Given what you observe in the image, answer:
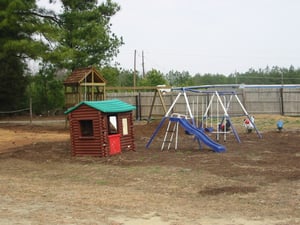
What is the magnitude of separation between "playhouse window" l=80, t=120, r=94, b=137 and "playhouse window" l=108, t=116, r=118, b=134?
55cm

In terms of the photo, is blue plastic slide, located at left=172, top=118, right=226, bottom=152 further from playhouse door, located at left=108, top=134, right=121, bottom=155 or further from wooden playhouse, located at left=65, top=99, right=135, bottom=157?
playhouse door, located at left=108, top=134, right=121, bottom=155

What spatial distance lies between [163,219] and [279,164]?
5.97 meters

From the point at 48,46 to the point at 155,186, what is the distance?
16454mm

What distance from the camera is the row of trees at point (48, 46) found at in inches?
931

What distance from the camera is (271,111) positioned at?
35906 mm

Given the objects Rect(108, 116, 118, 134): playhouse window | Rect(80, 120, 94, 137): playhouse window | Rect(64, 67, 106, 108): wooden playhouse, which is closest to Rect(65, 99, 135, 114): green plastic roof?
Rect(108, 116, 118, 134): playhouse window

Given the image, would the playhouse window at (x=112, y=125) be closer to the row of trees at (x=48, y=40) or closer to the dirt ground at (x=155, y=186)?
the dirt ground at (x=155, y=186)

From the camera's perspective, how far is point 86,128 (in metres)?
15.2

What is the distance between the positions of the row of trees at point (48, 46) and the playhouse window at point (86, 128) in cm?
921

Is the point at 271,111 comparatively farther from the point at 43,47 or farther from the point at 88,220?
the point at 88,220

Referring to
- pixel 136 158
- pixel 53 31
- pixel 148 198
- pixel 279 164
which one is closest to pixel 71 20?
pixel 53 31

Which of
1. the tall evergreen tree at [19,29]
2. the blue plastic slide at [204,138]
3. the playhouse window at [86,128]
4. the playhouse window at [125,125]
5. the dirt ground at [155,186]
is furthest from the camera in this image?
the tall evergreen tree at [19,29]

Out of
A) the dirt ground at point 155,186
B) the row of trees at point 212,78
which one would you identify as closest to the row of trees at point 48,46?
the dirt ground at point 155,186

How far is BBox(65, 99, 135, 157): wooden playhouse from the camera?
14.4 m
